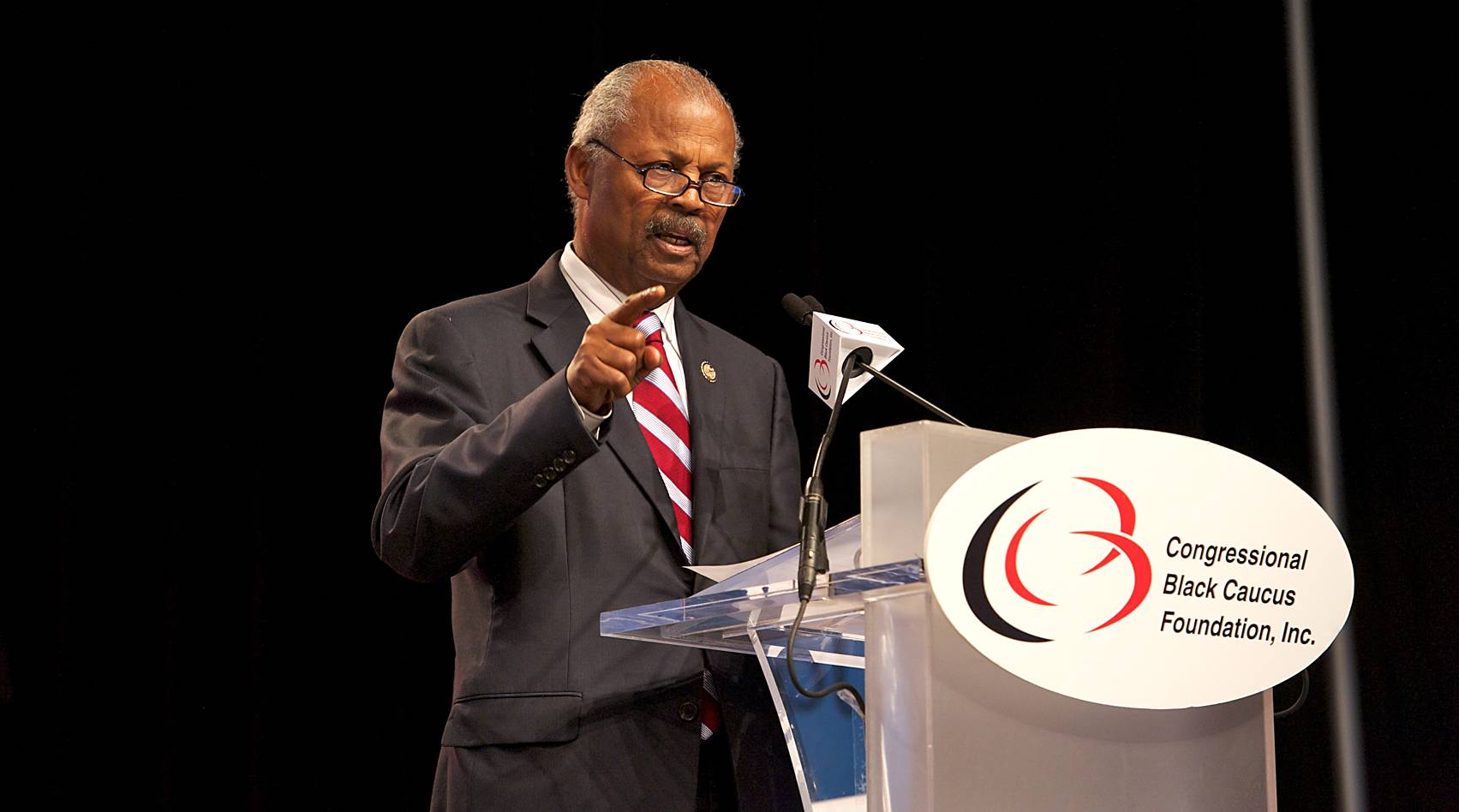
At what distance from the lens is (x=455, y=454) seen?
1.67 m

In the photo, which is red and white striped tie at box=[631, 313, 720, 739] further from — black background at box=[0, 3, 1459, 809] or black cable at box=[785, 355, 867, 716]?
black background at box=[0, 3, 1459, 809]

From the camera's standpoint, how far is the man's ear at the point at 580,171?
2283 mm

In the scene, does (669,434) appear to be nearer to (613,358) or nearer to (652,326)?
(652,326)

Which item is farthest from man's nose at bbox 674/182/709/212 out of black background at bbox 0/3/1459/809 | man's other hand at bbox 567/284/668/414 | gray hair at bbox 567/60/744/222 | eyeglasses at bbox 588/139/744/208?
black background at bbox 0/3/1459/809

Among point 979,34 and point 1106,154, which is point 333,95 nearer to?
point 979,34

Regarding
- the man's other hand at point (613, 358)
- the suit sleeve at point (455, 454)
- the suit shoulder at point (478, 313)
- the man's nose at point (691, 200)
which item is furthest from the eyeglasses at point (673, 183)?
the man's other hand at point (613, 358)

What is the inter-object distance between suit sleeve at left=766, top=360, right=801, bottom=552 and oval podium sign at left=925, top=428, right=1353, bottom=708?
893 mm

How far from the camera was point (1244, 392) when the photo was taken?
3146mm

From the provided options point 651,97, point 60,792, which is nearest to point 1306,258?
point 651,97

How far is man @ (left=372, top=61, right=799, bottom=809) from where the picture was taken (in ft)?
5.39

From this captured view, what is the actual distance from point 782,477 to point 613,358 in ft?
2.37

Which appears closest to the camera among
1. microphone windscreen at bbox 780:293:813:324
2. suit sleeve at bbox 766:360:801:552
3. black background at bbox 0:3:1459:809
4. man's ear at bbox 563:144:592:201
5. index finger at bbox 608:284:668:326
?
index finger at bbox 608:284:668:326

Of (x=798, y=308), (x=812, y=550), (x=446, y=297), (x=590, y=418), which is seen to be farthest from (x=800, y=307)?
(x=446, y=297)

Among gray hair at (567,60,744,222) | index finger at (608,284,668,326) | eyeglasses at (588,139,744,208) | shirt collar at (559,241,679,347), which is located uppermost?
gray hair at (567,60,744,222)
